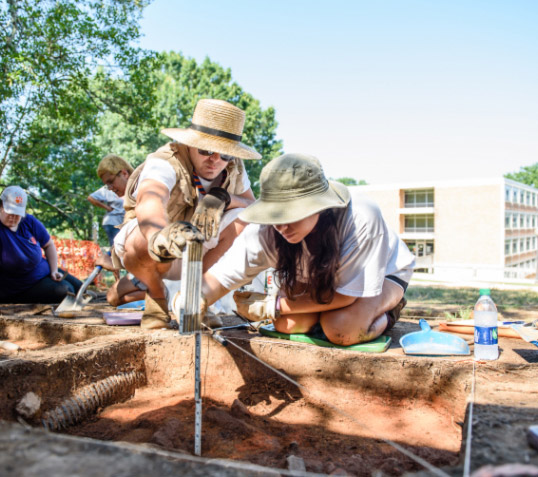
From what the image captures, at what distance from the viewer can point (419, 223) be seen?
3697 centimetres

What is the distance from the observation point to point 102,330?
3.03 metres

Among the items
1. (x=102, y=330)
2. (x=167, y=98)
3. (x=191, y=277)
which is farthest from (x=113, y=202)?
(x=167, y=98)

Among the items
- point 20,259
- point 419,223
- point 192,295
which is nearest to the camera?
point 192,295

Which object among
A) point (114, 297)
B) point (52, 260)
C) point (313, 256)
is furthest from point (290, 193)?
point (52, 260)

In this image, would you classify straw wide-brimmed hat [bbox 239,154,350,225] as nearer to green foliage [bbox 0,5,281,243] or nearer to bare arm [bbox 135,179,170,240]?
bare arm [bbox 135,179,170,240]

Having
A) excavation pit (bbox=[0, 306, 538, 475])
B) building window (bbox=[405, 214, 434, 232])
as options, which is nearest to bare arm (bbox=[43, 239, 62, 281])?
excavation pit (bbox=[0, 306, 538, 475])

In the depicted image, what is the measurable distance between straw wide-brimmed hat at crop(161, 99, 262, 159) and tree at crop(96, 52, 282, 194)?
22.3 meters

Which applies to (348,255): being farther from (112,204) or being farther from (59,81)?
(59,81)

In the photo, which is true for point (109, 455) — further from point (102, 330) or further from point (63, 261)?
point (63, 261)

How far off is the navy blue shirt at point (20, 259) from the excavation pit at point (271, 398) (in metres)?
2.01

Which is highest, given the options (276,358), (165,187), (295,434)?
(165,187)

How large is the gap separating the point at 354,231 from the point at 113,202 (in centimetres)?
488

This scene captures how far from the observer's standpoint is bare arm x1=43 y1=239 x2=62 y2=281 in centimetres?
461

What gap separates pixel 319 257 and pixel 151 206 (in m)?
1.03
